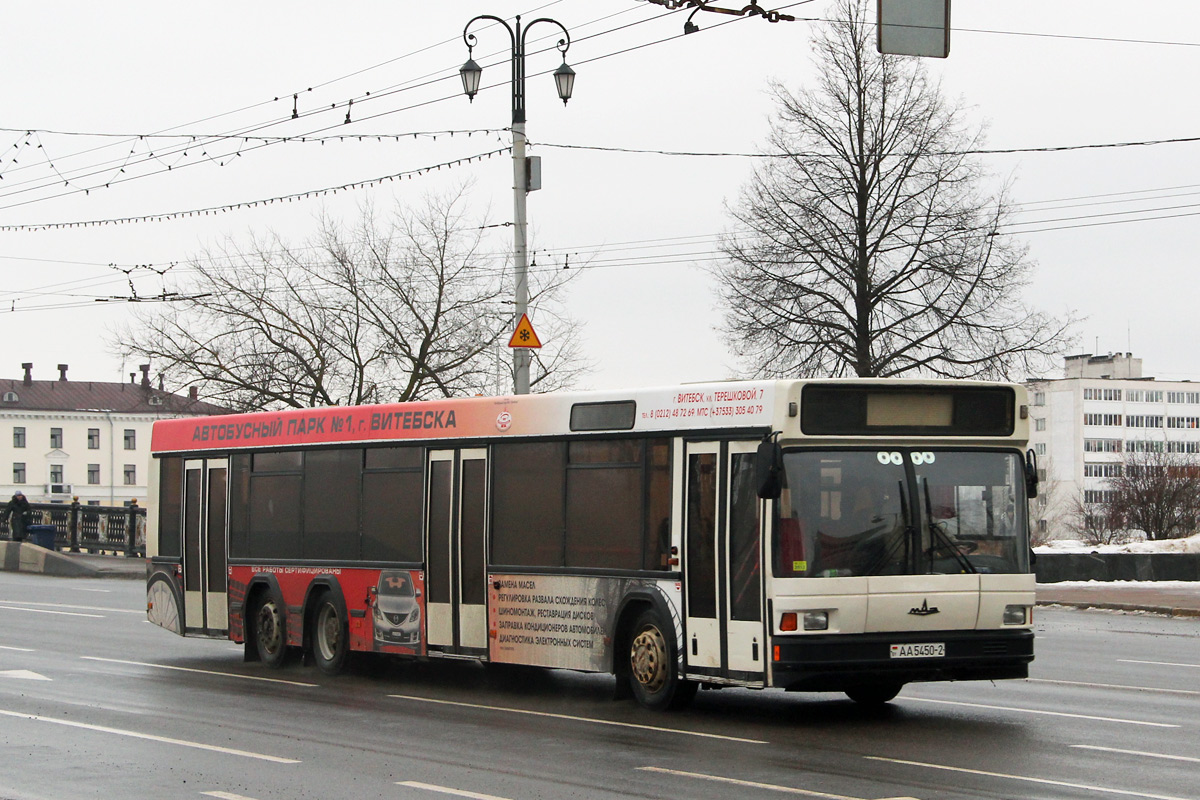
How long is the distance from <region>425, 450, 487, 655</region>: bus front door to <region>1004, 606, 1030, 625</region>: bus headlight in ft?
15.7

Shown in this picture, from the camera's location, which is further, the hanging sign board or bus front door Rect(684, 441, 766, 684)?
the hanging sign board

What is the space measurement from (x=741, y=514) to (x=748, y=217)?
30.4 metres

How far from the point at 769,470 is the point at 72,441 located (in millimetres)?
123682

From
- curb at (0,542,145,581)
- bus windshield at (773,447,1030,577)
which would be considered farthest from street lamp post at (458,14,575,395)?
curb at (0,542,145,581)

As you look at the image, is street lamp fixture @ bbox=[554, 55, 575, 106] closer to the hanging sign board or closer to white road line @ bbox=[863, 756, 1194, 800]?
the hanging sign board

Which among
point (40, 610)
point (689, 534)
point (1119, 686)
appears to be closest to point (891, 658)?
point (689, 534)

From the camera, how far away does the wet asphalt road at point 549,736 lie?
30.8ft

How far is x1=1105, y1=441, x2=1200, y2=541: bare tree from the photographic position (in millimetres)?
68875

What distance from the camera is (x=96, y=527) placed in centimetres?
4438

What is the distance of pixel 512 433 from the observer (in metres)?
14.7

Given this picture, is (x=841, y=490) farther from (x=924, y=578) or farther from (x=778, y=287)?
(x=778, y=287)

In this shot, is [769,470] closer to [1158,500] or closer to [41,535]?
[41,535]

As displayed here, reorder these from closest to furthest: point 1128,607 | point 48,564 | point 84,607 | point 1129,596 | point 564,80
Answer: point 564,80 → point 1128,607 → point 84,607 → point 1129,596 → point 48,564

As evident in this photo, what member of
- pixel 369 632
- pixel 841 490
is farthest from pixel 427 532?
pixel 841 490
